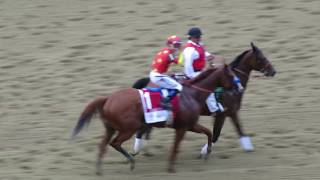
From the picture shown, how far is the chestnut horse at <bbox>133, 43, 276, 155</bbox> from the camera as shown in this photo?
12.2 metres

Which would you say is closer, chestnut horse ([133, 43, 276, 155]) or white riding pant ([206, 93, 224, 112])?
white riding pant ([206, 93, 224, 112])

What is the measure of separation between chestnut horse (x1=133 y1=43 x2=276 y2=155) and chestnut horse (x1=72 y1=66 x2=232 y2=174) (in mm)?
364

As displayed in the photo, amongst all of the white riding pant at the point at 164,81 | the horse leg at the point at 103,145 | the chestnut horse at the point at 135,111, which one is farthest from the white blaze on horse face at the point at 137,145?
the white riding pant at the point at 164,81

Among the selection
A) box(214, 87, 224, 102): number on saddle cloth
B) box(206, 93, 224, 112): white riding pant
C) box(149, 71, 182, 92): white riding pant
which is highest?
box(149, 71, 182, 92): white riding pant

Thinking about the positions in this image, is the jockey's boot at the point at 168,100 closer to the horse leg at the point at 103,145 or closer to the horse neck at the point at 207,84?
the horse neck at the point at 207,84

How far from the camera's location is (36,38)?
728 inches

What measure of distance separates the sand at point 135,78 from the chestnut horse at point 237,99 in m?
0.31

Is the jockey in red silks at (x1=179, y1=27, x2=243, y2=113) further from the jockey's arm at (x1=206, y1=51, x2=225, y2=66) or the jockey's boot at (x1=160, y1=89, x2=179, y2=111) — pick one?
the jockey's boot at (x1=160, y1=89, x2=179, y2=111)

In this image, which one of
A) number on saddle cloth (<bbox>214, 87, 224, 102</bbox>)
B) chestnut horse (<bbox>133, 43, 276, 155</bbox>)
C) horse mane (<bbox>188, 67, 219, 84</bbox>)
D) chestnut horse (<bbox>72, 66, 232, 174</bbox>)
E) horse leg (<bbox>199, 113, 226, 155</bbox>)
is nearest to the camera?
chestnut horse (<bbox>72, 66, 232, 174</bbox>)

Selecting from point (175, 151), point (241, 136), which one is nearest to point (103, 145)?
point (175, 151)

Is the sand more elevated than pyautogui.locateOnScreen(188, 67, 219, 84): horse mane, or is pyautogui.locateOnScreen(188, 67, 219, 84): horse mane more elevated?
pyautogui.locateOnScreen(188, 67, 219, 84): horse mane

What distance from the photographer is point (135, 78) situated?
16109 mm

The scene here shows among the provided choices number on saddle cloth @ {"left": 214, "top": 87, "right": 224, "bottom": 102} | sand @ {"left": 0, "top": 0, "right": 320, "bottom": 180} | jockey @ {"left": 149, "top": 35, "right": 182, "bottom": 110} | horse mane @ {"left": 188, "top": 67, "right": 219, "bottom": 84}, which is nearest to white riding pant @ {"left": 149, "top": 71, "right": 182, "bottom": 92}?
jockey @ {"left": 149, "top": 35, "right": 182, "bottom": 110}

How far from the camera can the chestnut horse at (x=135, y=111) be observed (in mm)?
11195
